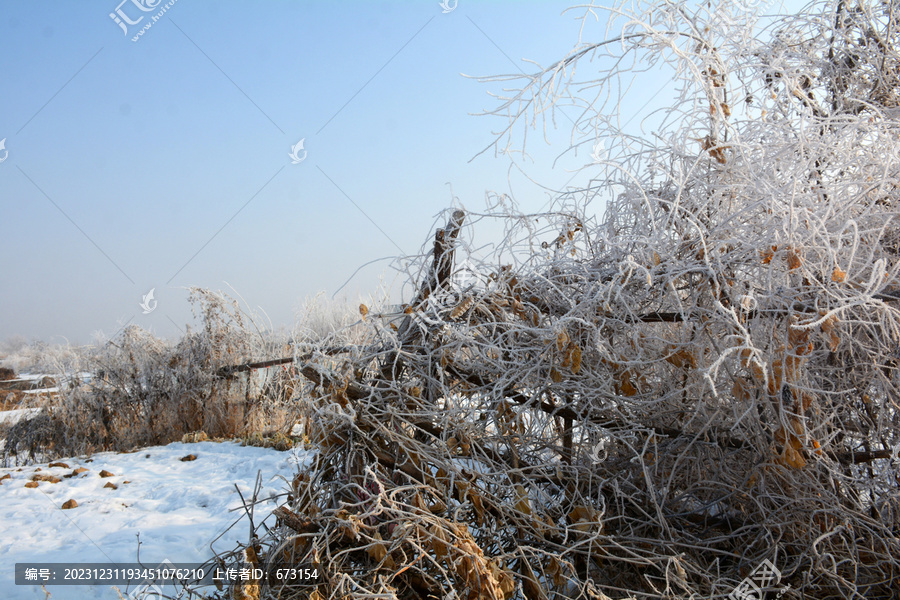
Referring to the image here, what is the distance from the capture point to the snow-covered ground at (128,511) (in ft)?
9.46

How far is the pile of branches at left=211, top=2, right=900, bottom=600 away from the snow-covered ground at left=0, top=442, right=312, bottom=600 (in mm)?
593

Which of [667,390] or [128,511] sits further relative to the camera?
[128,511]

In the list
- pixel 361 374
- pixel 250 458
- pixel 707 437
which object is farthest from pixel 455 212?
pixel 250 458

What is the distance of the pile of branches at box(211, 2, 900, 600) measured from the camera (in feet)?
7.29

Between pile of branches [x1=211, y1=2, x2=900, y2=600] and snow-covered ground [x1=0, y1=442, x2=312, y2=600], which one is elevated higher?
pile of branches [x1=211, y1=2, x2=900, y2=600]

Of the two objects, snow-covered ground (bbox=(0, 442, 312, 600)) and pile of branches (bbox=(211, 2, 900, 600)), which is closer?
pile of branches (bbox=(211, 2, 900, 600))

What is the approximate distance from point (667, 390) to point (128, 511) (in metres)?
3.44

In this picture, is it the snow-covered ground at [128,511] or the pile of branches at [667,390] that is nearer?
the pile of branches at [667,390]

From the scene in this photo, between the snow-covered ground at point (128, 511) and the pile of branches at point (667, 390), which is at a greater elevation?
the pile of branches at point (667, 390)

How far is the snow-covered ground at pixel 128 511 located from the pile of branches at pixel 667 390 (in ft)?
1.95

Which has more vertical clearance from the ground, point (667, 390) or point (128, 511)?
point (667, 390)

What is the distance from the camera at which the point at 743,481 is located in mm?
2623

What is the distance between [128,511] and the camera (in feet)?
11.6

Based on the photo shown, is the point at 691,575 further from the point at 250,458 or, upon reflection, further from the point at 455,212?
the point at 250,458
